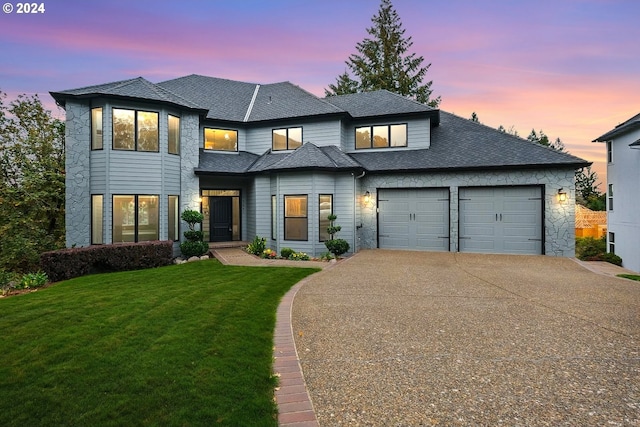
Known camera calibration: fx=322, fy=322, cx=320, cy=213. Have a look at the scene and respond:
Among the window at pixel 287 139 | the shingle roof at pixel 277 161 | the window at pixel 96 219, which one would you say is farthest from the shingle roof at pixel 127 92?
the window at pixel 287 139

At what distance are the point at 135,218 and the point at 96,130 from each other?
12.0ft

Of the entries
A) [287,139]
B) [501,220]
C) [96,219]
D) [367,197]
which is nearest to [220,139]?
[287,139]

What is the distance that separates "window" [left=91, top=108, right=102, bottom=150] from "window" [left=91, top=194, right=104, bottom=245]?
1.93 metres

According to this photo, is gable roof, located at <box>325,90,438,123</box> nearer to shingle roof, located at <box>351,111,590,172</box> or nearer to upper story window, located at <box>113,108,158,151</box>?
shingle roof, located at <box>351,111,590,172</box>

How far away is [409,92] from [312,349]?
3168 centimetres

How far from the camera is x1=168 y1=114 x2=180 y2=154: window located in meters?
13.5

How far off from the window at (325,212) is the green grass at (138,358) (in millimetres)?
6482

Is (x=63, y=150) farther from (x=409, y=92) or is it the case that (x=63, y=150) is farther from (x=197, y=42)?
(x=409, y=92)

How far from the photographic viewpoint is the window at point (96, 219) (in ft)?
40.1

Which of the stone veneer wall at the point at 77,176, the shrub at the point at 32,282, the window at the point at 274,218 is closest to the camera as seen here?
the shrub at the point at 32,282

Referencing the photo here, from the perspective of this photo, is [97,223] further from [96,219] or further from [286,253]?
[286,253]

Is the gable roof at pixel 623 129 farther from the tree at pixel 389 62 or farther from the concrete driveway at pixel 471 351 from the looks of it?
the tree at pixel 389 62

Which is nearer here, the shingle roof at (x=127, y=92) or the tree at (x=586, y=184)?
the shingle roof at (x=127, y=92)

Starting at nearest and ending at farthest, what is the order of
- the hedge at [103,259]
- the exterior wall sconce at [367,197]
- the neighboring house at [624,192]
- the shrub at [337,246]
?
the hedge at [103,259] → the neighboring house at [624,192] → the shrub at [337,246] → the exterior wall sconce at [367,197]
